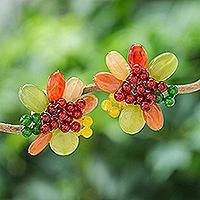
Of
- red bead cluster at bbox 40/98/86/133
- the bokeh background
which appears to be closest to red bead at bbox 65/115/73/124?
red bead cluster at bbox 40/98/86/133

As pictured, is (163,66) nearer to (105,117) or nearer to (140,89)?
(140,89)

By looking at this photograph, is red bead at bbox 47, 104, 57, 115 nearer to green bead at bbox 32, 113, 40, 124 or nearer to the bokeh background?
green bead at bbox 32, 113, 40, 124

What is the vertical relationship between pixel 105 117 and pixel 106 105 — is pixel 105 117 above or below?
below

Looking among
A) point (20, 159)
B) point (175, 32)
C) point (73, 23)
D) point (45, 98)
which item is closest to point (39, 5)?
point (73, 23)

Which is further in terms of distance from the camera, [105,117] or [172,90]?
[105,117]

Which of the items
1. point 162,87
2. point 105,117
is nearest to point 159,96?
point 162,87

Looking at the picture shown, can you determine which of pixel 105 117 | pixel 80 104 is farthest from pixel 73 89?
pixel 105 117

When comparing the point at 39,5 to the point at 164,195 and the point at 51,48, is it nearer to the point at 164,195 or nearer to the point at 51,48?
the point at 51,48
